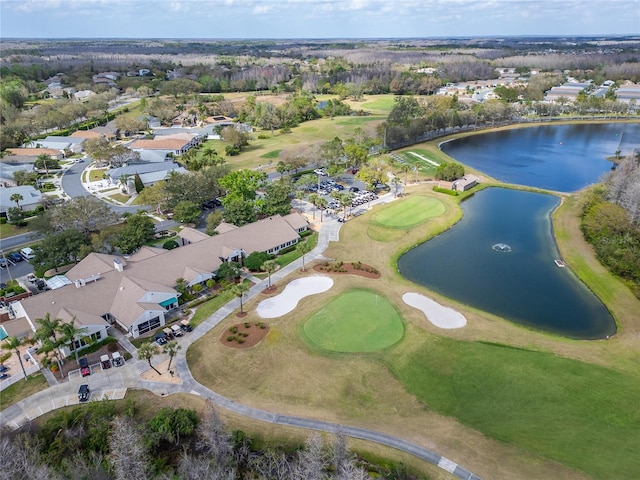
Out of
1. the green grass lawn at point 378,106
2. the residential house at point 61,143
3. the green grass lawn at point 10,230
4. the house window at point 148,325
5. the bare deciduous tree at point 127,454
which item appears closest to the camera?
the bare deciduous tree at point 127,454

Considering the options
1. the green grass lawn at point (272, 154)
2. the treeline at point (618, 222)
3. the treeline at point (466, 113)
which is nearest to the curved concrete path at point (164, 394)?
the treeline at point (618, 222)

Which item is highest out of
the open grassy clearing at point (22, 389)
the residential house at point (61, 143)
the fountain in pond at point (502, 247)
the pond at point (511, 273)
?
the residential house at point (61, 143)

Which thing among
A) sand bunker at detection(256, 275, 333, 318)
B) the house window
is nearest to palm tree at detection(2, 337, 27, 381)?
the house window

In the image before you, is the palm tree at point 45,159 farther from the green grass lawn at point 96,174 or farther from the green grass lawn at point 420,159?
the green grass lawn at point 420,159

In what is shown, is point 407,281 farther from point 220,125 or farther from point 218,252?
point 220,125

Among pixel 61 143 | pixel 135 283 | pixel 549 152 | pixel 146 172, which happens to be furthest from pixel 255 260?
pixel 549 152

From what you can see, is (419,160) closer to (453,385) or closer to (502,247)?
(502,247)
